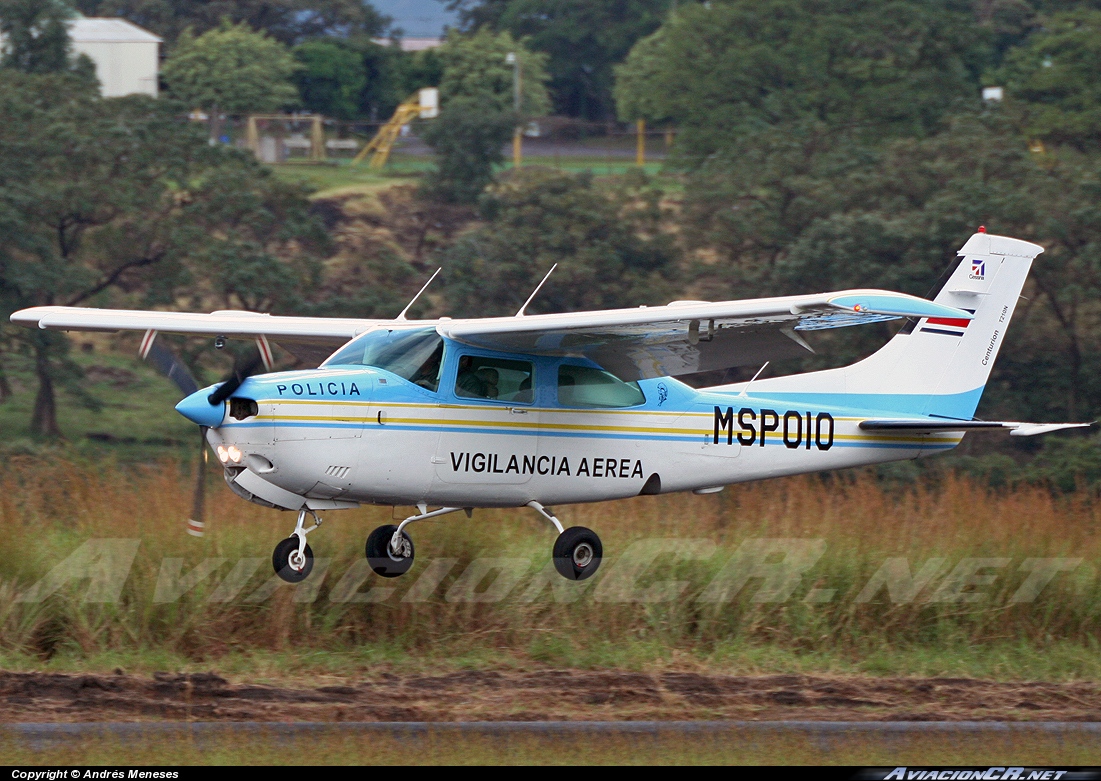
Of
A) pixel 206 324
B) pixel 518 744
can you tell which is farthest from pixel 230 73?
pixel 518 744

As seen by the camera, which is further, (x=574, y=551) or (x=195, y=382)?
(x=574, y=551)

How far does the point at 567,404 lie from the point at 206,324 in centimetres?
322

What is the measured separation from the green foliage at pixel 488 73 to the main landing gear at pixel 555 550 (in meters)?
48.1

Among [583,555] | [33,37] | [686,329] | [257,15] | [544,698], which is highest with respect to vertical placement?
[257,15]

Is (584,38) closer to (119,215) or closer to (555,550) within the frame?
(119,215)

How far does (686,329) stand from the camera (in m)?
10.5

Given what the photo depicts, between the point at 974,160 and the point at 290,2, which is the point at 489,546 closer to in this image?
the point at 974,160

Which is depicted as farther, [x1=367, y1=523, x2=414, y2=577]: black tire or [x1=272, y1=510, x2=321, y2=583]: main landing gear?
[x1=367, y1=523, x2=414, y2=577]: black tire

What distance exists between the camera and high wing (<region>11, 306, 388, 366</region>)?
1173cm

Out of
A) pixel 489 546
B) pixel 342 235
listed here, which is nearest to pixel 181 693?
pixel 489 546

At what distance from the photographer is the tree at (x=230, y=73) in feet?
177

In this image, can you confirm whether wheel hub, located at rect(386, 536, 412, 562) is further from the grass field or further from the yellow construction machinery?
the yellow construction machinery

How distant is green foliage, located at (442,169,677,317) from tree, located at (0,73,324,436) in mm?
4083

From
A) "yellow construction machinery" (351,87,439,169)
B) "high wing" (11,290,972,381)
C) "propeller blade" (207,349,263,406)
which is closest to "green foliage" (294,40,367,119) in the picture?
"yellow construction machinery" (351,87,439,169)
